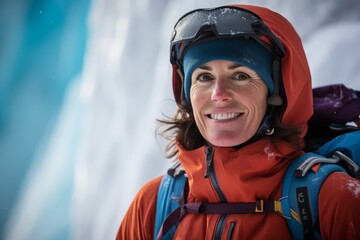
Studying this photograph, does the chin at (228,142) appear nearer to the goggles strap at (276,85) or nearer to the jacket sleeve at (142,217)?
the goggles strap at (276,85)

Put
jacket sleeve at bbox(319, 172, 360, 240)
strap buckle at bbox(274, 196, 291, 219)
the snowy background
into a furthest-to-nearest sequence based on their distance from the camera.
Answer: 1. the snowy background
2. strap buckle at bbox(274, 196, 291, 219)
3. jacket sleeve at bbox(319, 172, 360, 240)

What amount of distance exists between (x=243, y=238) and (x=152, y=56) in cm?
221

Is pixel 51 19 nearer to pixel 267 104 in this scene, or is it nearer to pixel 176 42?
pixel 176 42

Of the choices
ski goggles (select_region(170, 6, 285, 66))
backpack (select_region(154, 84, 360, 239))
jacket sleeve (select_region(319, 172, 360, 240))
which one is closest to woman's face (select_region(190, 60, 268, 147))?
ski goggles (select_region(170, 6, 285, 66))

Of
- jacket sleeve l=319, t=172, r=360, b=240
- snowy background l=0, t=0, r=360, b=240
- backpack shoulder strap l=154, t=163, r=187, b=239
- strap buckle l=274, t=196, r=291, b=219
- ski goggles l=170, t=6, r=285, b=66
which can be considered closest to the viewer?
jacket sleeve l=319, t=172, r=360, b=240

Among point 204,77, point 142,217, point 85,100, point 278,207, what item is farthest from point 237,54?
point 85,100

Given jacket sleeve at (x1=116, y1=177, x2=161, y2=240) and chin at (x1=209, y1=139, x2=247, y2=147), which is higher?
chin at (x1=209, y1=139, x2=247, y2=147)

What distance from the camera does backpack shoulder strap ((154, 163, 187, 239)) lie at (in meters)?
1.42

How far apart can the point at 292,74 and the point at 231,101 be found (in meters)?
0.25

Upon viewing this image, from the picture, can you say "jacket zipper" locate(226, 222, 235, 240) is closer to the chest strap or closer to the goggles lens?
the chest strap

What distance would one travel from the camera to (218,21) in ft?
4.38

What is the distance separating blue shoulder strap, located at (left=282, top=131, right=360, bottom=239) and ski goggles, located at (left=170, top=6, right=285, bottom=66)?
42 centimetres

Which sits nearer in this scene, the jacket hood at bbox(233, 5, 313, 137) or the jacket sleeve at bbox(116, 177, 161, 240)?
the jacket hood at bbox(233, 5, 313, 137)

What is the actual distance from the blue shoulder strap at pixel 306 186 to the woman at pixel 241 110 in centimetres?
4
